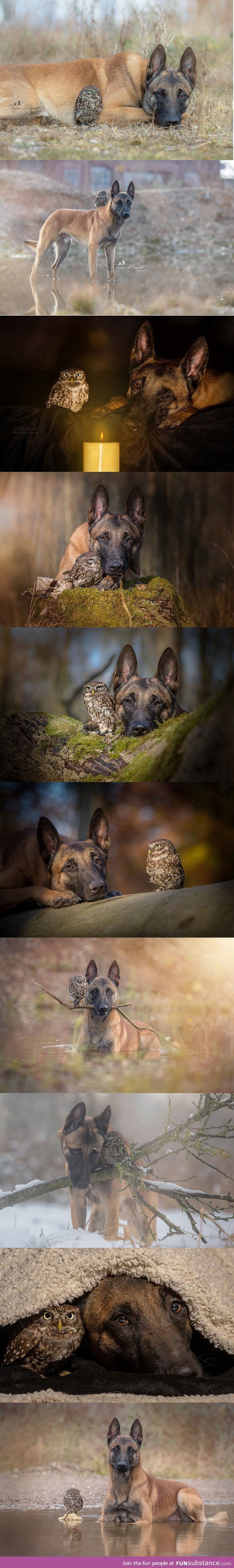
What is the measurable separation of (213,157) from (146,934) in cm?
168

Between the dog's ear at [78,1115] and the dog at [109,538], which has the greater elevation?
the dog at [109,538]

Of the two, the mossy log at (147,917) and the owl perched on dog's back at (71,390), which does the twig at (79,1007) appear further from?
the owl perched on dog's back at (71,390)

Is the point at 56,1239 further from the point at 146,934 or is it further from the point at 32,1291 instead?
the point at 146,934

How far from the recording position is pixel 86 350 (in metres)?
2.64

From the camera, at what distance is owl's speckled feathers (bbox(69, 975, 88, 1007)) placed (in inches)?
102

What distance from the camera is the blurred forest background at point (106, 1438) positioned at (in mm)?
2479

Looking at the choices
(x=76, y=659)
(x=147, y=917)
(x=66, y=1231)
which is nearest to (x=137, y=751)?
(x=76, y=659)

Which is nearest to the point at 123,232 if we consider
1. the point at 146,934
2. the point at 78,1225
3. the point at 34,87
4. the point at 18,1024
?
the point at 34,87

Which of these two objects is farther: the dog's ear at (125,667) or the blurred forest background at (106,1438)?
the dog's ear at (125,667)

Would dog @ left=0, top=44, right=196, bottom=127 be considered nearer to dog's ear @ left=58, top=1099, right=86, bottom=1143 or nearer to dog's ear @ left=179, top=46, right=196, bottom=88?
dog's ear @ left=179, top=46, right=196, bottom=88

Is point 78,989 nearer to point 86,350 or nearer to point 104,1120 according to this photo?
point 104,1120

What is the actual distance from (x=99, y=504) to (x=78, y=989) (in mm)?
1038

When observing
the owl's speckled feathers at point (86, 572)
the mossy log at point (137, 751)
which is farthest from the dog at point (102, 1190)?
the owl's speckled feathers at point (86, 572)

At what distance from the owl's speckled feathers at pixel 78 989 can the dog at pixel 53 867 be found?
6.2 inches
